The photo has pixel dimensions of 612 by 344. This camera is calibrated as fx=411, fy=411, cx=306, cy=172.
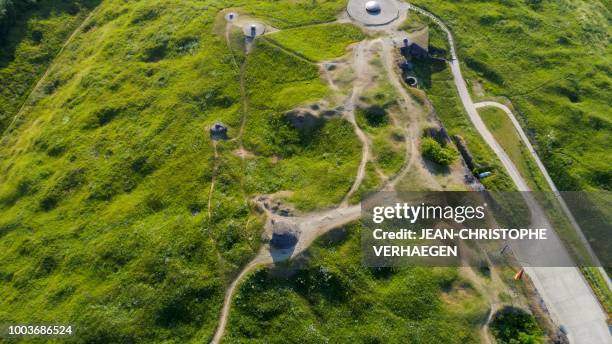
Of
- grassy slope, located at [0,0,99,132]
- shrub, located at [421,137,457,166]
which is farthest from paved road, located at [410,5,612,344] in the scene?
grassy slope, located at [0,0,99,132]

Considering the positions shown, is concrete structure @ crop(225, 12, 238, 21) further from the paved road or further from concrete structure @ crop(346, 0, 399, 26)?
the paved road

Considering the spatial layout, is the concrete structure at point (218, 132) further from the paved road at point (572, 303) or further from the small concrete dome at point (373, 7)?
the paved road at point (572, 303)

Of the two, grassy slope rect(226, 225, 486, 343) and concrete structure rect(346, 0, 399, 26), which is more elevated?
concrete structure rect(346, 0, 399, 26)

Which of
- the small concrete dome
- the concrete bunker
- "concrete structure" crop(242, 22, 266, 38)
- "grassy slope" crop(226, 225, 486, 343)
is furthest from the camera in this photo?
the small concrete dome

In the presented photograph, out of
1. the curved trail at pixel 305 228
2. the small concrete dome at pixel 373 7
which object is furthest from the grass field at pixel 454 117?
the curved trail at pixel 305 228

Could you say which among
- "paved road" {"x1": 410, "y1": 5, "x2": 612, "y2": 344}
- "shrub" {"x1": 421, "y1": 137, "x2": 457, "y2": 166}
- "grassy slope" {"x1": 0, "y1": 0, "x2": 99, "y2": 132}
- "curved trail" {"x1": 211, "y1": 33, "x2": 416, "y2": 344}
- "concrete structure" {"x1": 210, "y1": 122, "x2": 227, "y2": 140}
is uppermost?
"grassy slope" {"x1": 0, "y1": 0, "x2": 99, "y2": 132}

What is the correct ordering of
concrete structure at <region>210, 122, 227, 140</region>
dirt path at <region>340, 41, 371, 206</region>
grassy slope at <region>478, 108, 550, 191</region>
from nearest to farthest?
dirt path at <region>340, 41, 371, 206</region>
concrete structure at <region>210, 122, 227, 140</region>
grassy slope at <region>478, 108, 550, 191</region>

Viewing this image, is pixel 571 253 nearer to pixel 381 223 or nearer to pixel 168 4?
pixel 381 223
